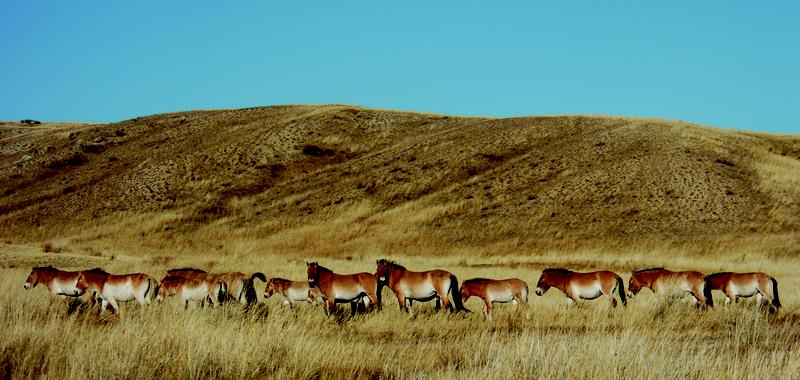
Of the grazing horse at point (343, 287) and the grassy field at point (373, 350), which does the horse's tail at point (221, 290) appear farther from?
the grazing horse at point (343, 287)

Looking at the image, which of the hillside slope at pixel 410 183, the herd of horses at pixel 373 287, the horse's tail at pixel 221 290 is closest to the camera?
the herd of horses at pixel 373 287

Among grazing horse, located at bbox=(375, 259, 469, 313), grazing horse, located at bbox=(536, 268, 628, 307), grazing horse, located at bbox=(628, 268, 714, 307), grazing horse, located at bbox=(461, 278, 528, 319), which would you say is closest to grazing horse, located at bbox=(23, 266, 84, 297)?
grazing horse, located at bbox=(375, 259, 469, 313)

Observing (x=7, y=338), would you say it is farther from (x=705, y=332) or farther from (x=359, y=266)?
(x=359, y=266)

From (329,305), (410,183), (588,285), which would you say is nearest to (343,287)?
(329,305)

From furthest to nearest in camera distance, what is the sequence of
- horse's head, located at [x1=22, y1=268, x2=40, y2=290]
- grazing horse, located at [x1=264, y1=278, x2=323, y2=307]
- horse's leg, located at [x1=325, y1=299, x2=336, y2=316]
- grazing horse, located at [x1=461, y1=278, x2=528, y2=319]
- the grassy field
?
grazing horse, located at [x1=264, y1=278, x2=323, y2=307] → horse's head, located at [x1=22, y1=268, x2=40, y2=290] → grazing horse, located at [x1=461, y1=278, x2=528, y2=319] → horse's leg, located at [x1=325, y1=299, x2=336, y2=316] → the grassy field

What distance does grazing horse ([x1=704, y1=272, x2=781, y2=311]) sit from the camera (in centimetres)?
1764

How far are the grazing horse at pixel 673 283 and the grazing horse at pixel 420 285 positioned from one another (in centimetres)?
562

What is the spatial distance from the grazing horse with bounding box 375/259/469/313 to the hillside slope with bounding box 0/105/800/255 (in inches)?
1213

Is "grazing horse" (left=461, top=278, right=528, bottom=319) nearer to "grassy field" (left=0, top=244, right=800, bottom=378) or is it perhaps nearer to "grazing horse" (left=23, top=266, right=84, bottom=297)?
"grassy field" (left=0, top=244, right=800, bottom=378)

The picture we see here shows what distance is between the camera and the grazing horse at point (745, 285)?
17641mm

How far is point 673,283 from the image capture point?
18016mm

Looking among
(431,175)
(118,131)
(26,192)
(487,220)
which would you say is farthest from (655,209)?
(118,131)

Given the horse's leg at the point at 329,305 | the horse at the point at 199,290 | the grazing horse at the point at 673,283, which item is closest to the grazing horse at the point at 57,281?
the horse at the point at 199,290

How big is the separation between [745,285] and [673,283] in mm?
1952
